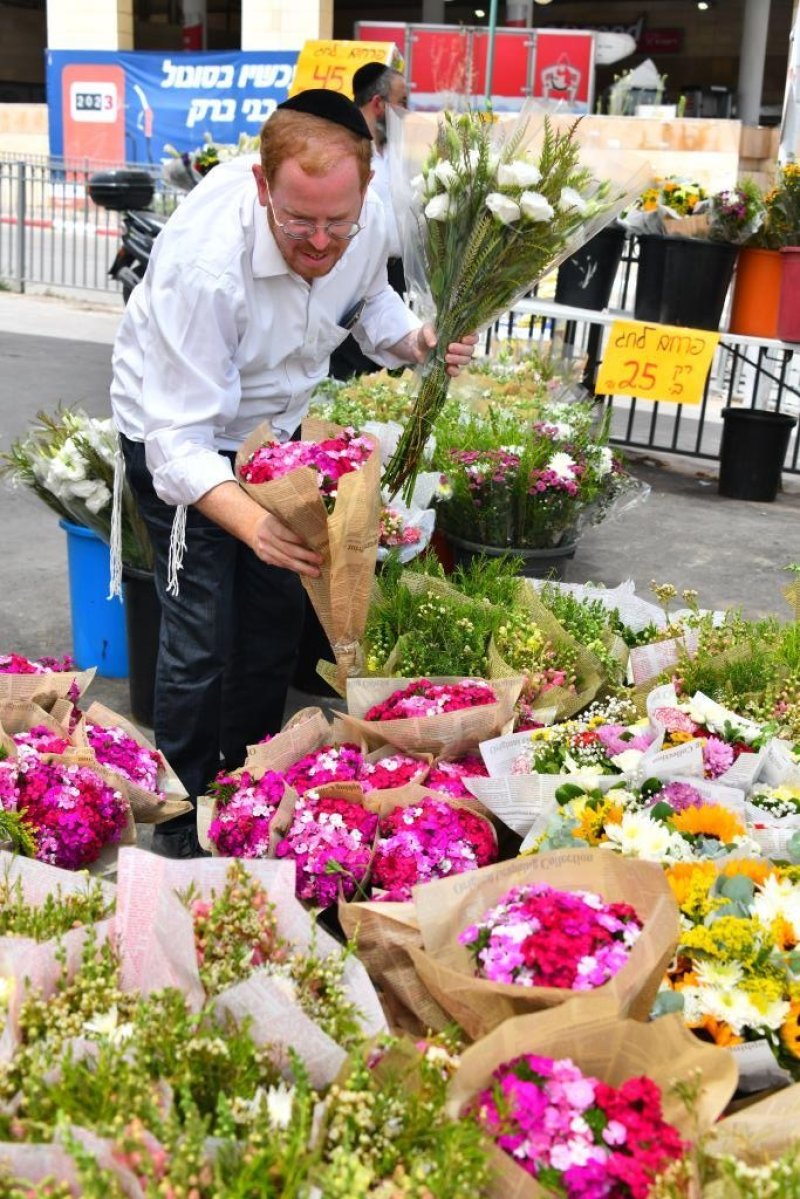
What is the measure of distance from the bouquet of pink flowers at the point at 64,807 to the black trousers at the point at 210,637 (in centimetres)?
53

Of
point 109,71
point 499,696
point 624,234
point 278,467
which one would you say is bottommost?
point 499,696

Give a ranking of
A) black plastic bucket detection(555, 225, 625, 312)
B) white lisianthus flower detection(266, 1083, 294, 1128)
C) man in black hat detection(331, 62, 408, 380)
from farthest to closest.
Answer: black plastic bucket detection(555, 225, 625, 312)
man in black hat detection(331, 62, 408, 380)
white lisianthus flower detection(266, 1083, 294, 1128)

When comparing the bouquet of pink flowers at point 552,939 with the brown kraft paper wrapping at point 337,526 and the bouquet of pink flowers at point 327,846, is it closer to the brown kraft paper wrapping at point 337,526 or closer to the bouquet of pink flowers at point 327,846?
the bouquet of pink flowers at point 327,846

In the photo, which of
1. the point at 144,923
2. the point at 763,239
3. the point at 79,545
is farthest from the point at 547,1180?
the point at 763,239

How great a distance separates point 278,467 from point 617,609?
1164 millimetres

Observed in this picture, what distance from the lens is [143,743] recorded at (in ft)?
8.43

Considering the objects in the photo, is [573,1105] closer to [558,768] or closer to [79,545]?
[558,768]

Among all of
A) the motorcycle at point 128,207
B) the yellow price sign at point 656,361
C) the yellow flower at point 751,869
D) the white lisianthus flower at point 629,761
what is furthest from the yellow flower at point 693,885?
the motorcycle at point 128,207

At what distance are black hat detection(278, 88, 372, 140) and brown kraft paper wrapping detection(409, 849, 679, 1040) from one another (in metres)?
1.35

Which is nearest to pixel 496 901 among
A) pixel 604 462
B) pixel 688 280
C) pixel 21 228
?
pixel 604 462

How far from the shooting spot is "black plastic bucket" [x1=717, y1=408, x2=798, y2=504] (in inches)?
259

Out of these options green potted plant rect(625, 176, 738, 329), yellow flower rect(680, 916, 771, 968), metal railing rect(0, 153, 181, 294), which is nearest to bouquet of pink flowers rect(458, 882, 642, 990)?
yellow flower rect(680, 916, 771, 968)

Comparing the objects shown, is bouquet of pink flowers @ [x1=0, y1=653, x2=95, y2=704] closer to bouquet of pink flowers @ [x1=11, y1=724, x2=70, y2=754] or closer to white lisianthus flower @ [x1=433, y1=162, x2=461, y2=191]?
bouquet of pink flowers @ [x1=11, y1=724, x2=70, y2=754]

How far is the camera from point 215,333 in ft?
8.02
